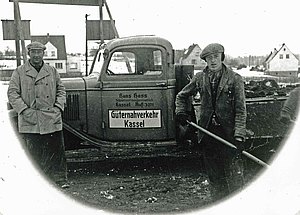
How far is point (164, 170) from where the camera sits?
16.3 feet

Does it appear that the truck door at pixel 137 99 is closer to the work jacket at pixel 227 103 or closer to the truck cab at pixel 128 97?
the truck cab at pixel 128 97

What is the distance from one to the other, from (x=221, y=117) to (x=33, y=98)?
1.70 m

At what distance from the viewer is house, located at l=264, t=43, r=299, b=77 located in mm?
3559

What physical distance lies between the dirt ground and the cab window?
118 centimetres

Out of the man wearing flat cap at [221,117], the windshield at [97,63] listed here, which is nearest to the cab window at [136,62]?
the windshield at [97,63]

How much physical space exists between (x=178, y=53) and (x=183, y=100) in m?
1.80

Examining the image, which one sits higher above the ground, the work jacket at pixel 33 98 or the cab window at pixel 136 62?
the cab window at pixel 136 62

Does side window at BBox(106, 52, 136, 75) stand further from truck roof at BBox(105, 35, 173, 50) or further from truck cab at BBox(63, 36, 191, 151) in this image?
truck roof at BBox(105, 35, 173, 50)

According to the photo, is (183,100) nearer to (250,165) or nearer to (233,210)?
(233,210)

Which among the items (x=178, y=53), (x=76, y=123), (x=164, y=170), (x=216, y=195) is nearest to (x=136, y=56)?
(x=178, y=53)

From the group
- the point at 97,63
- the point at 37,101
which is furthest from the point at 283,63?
the point at 37,101

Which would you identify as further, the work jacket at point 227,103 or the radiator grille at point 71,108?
the radiator grille at point 71,108

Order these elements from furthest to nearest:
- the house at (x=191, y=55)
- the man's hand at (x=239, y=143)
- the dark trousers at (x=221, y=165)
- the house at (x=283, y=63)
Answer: the house at (x=191, y=55) < the house at (x=283, y=63) < the dark trousers at (x=221, y=165) < the man's hand at (x=239, y=143)

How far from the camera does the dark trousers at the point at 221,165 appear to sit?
3.46m
